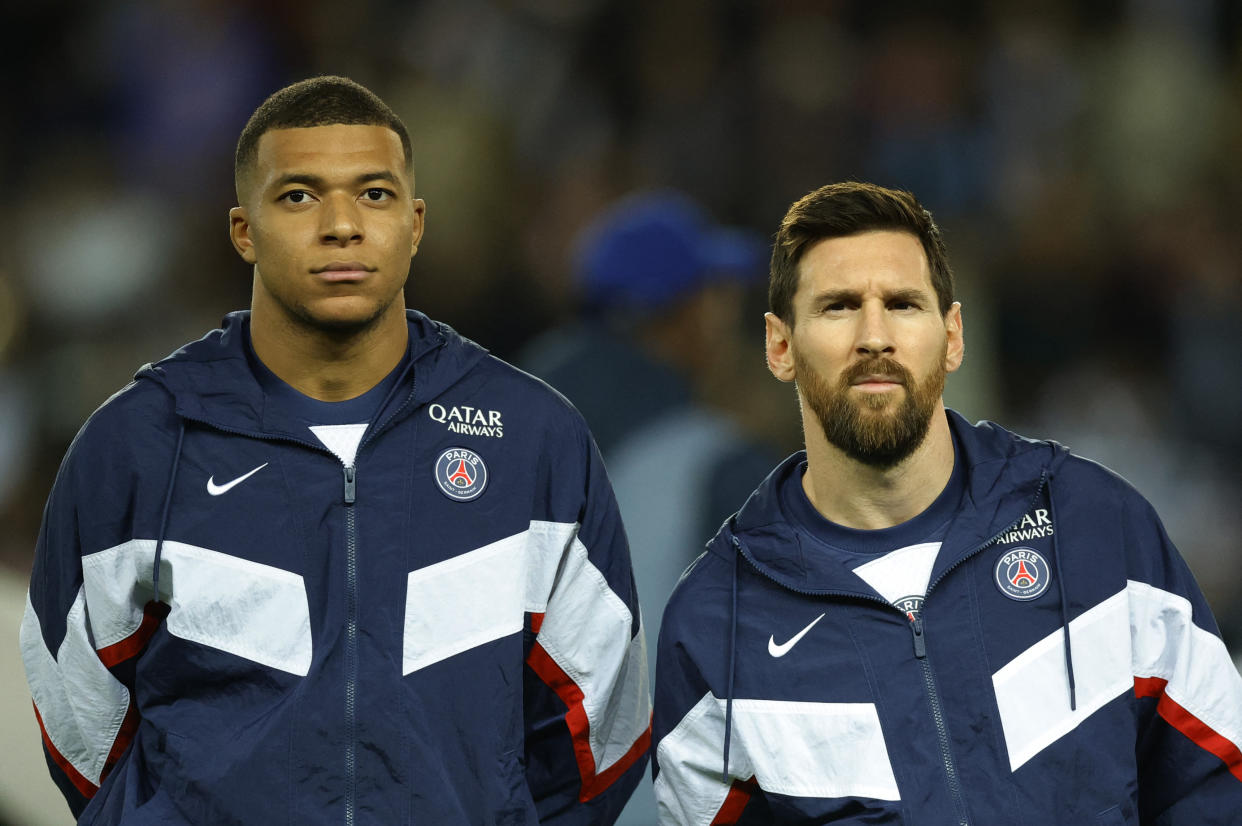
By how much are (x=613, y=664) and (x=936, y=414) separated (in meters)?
0.72

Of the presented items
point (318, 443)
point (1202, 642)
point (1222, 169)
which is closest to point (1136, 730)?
point (1202, 642)

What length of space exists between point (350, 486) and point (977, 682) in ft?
3.54

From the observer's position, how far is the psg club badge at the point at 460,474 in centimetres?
287

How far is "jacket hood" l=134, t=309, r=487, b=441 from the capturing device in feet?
9.36

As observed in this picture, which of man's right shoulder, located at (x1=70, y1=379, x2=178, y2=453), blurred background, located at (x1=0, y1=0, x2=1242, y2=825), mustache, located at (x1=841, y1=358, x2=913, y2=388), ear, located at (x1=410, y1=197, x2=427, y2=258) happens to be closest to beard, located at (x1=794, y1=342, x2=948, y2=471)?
mustache, located at (x1=841, y1=358, x2=913, y2=388)

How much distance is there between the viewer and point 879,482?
299cm

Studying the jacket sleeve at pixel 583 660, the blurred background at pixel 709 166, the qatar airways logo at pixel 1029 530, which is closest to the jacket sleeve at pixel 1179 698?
the qatar airways logo at pixel 1029 530

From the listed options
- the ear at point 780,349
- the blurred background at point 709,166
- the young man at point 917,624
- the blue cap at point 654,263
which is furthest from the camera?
the blurred background at point 709,166

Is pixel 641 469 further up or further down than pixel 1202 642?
further up

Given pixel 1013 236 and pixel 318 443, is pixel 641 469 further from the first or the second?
pixel 1013 236

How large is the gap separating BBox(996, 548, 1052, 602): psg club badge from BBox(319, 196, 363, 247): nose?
121 centimetres

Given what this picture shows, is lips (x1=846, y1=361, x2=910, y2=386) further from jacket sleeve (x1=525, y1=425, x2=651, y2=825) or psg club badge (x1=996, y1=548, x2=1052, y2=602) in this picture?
jacket sleeve (x1=525, y1=425, x2=651, y2=825)

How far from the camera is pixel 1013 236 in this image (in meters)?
7.66

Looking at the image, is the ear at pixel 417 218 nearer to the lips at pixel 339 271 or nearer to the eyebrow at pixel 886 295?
the lips at pixel 339 271
